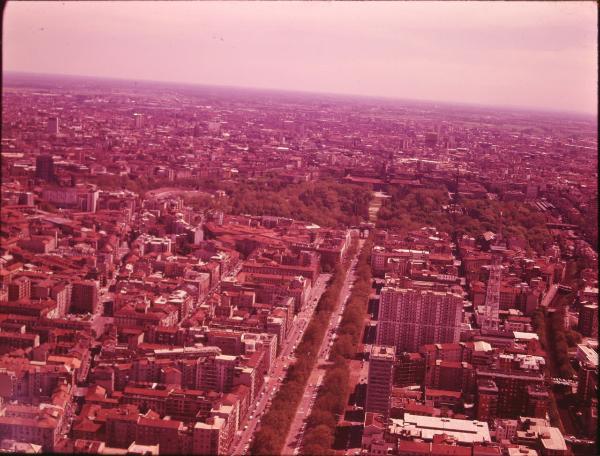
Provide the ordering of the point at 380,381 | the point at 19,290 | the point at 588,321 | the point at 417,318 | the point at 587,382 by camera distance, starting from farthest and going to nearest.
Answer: the point at 19,290
the point at 588,321
the point at 417,318
the point at 587,382
the point at 380,381

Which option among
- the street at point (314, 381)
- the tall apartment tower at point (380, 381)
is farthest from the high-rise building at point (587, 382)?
the street at point (314, 381)

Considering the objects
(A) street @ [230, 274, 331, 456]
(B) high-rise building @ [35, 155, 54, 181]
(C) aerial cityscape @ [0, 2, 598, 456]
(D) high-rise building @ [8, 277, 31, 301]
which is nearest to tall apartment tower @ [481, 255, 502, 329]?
(C) aerial cityscape @ [0, 2, 598, 456]

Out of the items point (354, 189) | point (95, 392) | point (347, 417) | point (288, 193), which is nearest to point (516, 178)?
point (354, 189)

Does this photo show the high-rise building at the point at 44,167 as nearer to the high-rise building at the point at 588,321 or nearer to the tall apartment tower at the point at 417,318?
the tall apartment tower at the point at 417,318

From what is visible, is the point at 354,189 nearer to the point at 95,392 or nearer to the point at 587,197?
the point at 587,197

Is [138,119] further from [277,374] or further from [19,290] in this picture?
[277,374]

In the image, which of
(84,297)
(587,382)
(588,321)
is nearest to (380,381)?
(587,382)

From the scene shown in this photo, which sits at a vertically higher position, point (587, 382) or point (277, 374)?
point (587, 382)

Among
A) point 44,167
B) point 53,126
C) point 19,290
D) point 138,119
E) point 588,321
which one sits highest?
point 138,119
